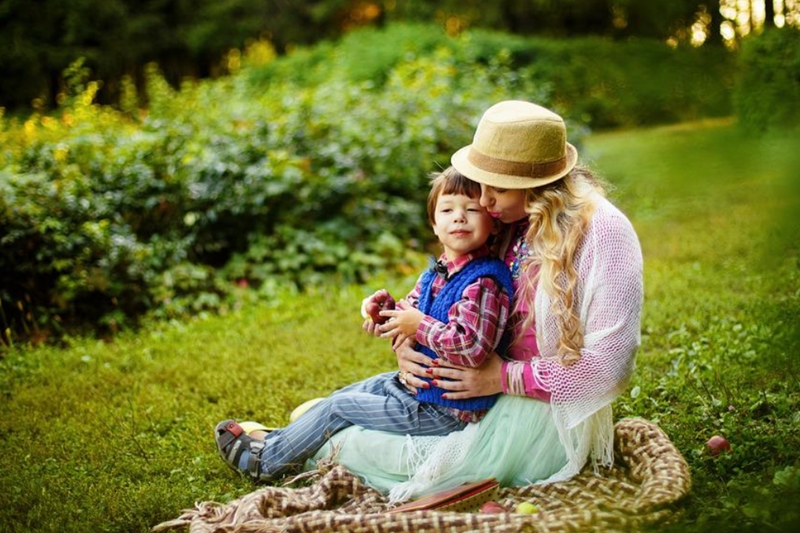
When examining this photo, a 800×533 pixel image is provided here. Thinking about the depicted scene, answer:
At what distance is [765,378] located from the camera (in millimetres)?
3305

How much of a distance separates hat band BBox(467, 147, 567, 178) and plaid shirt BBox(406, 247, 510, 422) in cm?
35

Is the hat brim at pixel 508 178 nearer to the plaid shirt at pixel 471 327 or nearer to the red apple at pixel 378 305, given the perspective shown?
the plaid shirt at pixel 471 327

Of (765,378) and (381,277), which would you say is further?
(381,277)

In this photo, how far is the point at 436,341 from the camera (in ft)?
8.30

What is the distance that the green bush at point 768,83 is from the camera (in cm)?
118

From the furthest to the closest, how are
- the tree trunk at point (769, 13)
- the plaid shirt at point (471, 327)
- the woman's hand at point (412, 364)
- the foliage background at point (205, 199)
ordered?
the foliage background at point (205, 199), the woman's hand at point (412, 364), the plaid shirt at point (471, 327), the tree trunk at point (769, 13)

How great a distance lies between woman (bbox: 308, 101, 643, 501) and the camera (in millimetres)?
2402

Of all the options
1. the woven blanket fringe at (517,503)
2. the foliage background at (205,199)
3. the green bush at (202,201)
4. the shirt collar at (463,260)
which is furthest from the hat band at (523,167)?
the green bush at (202,201)

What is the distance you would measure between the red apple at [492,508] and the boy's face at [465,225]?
2.68 feet

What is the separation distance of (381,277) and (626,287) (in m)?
3.51

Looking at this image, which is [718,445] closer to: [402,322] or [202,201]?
[402,322]

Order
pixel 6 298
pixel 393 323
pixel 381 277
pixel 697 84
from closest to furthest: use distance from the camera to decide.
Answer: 1. pixel 697 84
2. pixel 393 323
3. pixel 6 298
4. pixel 381 277

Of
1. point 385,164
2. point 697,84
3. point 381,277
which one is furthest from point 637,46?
point 385,164

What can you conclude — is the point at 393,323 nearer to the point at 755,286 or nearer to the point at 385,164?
the point at 755,286
